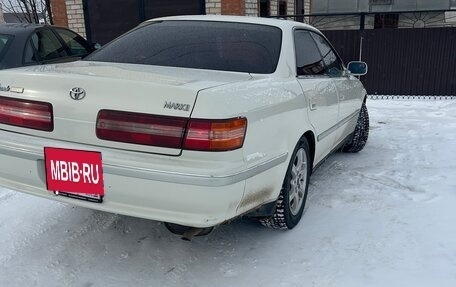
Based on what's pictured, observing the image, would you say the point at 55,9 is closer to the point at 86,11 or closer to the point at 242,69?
the point at 86,11

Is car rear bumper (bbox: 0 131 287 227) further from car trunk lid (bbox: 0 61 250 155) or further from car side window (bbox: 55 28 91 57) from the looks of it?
car side window (bbox: 55 28 91 57)

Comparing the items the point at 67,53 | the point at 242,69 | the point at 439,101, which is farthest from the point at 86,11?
the point at 242,69

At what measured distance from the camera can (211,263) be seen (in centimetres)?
276

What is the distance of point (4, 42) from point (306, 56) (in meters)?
4.11

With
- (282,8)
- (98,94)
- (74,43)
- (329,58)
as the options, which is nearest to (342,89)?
(329,58)

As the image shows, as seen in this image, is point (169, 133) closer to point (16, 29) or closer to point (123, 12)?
point (16, 29)

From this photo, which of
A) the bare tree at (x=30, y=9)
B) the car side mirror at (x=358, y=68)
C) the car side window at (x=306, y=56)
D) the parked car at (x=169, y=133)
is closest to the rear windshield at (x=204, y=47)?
the parked car at (x=169, y=133)

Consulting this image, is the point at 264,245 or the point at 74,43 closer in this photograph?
the point at 264,245

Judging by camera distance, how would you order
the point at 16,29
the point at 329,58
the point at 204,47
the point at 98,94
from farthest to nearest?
1. the point at 16,29
2. the point at 329,58
3. the point at 204,47
4. the point at 98,94

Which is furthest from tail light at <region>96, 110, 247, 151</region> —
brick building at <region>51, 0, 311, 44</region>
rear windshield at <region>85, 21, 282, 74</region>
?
brick building at <region>51, 0, 311, 44</region>

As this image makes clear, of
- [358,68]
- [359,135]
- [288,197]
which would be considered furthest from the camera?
[359,135]

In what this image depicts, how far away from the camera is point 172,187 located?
7.23 feet

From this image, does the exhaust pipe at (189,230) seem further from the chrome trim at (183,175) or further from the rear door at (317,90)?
the rear door at (317,90)

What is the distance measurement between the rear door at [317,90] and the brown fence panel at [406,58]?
6.08 m
